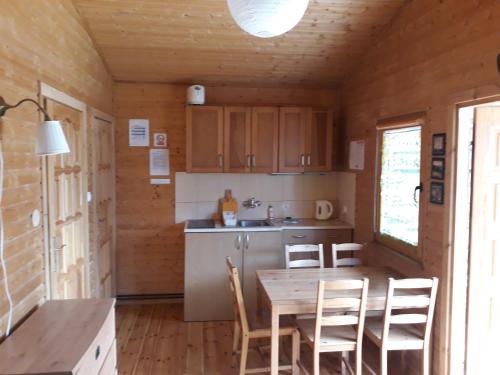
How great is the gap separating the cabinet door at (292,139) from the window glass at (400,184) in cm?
96

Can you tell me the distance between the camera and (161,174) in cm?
432

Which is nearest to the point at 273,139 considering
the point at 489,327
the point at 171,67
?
the point at 171,67

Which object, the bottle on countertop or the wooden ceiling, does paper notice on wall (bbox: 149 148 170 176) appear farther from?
the bottle on countertop

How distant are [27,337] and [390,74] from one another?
10.2 ft

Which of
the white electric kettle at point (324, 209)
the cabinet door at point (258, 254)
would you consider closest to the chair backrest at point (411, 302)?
the cabinet door at point (258, 254)

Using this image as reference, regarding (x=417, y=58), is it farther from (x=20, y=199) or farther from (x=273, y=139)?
(x=20, y=199)

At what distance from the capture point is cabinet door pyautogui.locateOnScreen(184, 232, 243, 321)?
387 cm

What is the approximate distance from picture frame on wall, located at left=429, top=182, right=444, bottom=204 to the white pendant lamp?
1537mm

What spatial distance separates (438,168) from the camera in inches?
104

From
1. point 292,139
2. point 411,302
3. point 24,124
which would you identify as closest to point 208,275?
point 292,139

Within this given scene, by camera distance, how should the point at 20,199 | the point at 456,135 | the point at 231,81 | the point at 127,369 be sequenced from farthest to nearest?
the point at 231,81, the point at 127,369, the point at 456,135, the point at 20,199

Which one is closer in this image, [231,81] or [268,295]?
[268,295]

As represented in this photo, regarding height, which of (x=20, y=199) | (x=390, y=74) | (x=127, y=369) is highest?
(x=390, y=74)

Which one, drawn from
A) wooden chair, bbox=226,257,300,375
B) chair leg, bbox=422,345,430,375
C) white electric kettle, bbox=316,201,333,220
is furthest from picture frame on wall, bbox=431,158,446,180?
white electric kettle, bbox=316,201,333,220
